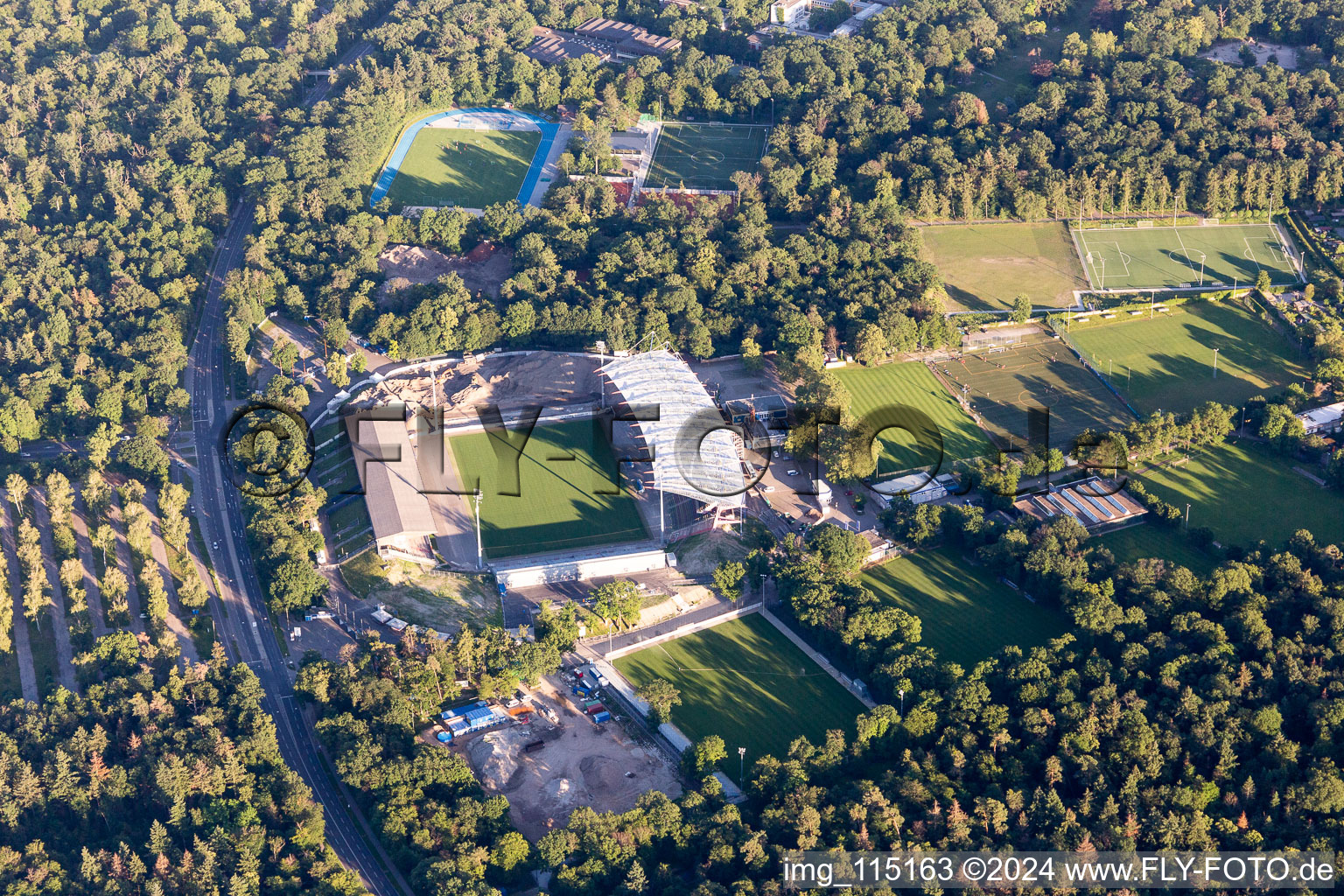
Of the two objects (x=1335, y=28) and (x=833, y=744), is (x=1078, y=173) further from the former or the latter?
(x=833, y=744)

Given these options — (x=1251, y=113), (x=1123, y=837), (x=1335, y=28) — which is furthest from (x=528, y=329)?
(x=1335, y=28)

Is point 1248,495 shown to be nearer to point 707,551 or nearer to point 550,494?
point 707,551

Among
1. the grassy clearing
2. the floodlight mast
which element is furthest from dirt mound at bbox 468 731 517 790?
the floodlight mast

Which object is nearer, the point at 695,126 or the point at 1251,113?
the point at 1251,113

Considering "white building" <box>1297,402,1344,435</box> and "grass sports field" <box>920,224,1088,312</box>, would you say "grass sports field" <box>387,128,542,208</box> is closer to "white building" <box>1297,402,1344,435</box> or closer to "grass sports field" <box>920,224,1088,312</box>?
"grass sports field" <box>920,224,1088,312</box>

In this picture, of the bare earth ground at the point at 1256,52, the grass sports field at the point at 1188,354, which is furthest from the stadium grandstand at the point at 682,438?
the bare earth ground at the point at 1256,52

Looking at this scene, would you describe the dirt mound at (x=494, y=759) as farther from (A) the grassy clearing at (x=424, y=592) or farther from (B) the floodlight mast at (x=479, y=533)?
(B) the floodlight mast at (x=479, y=533)

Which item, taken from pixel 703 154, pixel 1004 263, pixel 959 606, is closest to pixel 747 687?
pixel 959 606

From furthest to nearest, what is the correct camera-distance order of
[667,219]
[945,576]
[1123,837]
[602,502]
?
1. [667,219]
2. [602,502]
3. [945,576]
4. [1123,837]
